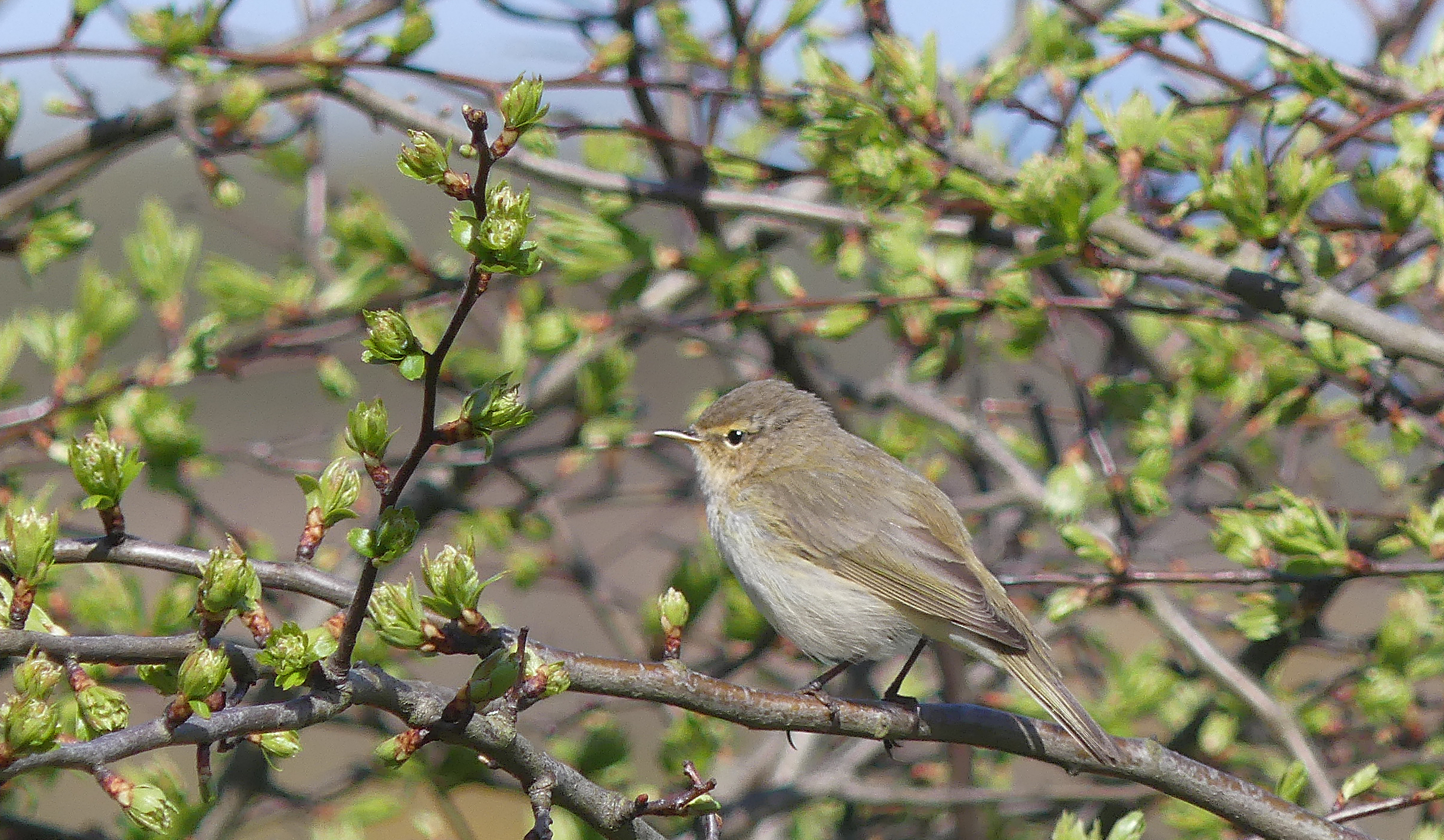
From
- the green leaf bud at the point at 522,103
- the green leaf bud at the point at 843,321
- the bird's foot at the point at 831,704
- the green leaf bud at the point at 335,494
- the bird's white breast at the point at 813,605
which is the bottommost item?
the bird's white breast at the point at 813,605

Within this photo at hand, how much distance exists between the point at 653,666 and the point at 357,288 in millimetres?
2450

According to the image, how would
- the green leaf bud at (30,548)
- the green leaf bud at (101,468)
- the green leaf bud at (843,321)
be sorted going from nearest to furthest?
the green leaf bud at (30,548) < the green leaf bud at (101,468) < the green leaf bud at (843,321)

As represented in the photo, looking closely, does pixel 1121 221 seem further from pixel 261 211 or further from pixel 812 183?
pixel 261 211

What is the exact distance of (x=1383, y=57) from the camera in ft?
12.2

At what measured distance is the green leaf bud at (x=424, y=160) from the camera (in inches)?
60.5

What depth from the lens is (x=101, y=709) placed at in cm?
166

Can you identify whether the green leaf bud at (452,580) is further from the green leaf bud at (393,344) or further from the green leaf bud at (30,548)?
the green leaf bud at (30,548)

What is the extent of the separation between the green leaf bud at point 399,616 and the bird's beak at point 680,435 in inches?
90.3

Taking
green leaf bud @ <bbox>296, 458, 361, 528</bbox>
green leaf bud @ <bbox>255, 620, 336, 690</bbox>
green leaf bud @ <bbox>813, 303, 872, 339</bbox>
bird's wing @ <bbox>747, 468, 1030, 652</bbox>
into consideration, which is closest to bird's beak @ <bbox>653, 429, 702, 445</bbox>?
bird's wing @ <bbox>747, 468, 1030, 652</bbox>

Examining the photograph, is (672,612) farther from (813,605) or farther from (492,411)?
(813,605)

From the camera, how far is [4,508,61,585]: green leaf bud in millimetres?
1744

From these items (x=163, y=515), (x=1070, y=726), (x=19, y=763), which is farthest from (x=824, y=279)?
(x=19, y=763)

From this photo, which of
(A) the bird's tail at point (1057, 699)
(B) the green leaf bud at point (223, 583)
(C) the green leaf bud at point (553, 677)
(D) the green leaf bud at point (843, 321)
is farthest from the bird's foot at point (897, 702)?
(B) the green leaf bud at point (223, 583)

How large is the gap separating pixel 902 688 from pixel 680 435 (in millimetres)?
1221
